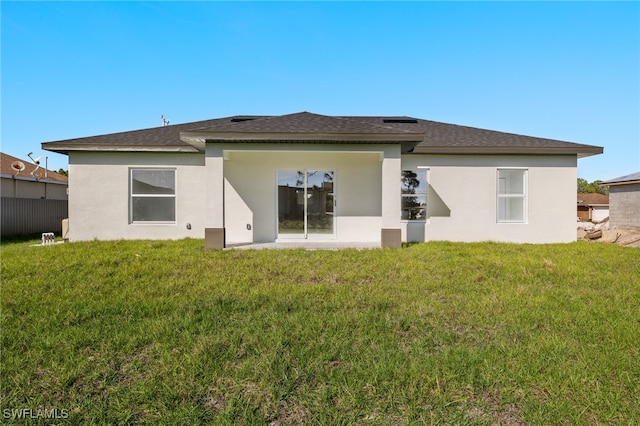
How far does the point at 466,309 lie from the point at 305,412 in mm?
2696

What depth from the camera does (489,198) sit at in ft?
32.8

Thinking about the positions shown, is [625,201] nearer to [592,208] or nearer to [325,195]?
[325,195]

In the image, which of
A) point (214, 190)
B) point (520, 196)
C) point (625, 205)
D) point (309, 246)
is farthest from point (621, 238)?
point (214, 190)

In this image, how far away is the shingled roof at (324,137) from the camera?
798 cm

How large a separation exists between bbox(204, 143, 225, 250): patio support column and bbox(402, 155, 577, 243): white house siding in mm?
5587

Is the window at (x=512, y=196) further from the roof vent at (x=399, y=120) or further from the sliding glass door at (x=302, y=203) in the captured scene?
the sliding glass door at (x=302, y=203)

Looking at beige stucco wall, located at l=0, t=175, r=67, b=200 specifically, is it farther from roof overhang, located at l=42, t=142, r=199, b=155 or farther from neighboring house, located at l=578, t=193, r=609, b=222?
neighboring house, located at l=578, t=193, r=609, b=222

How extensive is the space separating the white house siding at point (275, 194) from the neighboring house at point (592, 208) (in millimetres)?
23780

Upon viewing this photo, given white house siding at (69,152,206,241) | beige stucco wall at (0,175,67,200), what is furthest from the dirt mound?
beige stucco wall at (0,175,67,200)

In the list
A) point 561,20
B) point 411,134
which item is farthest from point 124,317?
point 561,20

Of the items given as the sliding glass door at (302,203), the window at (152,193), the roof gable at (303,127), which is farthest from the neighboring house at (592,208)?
the window at (152,193)

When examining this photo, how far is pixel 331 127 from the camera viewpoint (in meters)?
8.46

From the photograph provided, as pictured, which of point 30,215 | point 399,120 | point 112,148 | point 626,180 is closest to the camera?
point 112,148

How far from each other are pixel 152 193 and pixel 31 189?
34.5 feet
